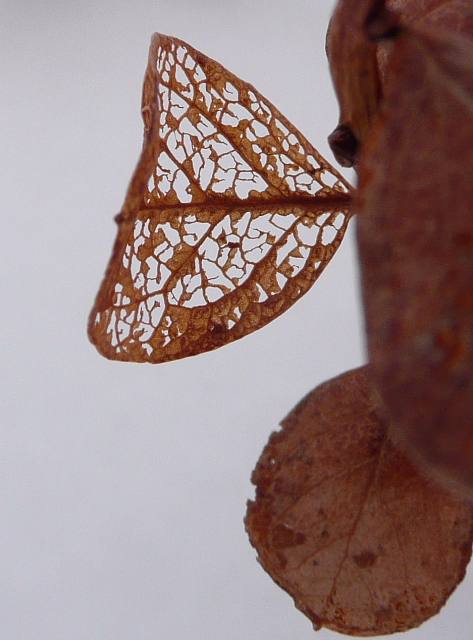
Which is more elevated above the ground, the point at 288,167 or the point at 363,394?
the point at 288,167

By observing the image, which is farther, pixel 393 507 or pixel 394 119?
pixel 393 507

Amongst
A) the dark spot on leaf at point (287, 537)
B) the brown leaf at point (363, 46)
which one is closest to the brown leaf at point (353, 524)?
the dark spot on leaf at point (287, 537)

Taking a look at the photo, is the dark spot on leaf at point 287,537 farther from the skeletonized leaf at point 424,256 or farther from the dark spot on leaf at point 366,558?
the skeletonized leaf at point 424,256

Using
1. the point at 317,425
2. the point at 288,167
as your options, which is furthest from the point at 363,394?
the point at 288,167

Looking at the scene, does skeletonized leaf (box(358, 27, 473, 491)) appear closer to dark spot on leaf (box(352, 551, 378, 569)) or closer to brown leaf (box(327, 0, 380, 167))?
brown leaf (box(327, 0, 380, 167))

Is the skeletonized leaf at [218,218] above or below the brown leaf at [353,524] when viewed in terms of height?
above

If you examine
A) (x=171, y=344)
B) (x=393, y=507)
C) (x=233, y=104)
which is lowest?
(x=393, y=507)

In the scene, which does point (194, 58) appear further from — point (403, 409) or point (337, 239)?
point (403, 409)
